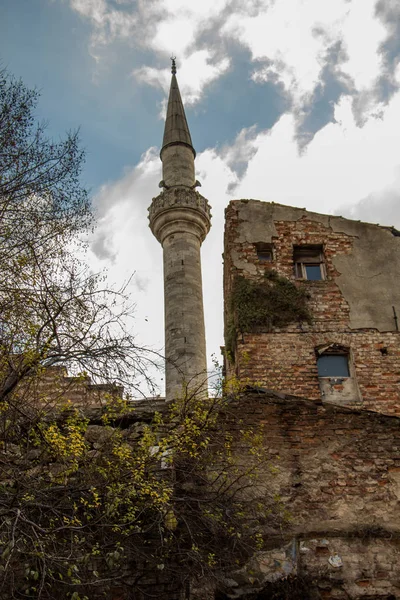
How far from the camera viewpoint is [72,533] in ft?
21.3

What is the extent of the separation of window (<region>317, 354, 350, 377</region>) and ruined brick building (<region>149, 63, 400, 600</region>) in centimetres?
2

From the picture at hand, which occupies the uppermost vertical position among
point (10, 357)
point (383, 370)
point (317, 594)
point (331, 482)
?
point (383, 370)

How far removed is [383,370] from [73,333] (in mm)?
7564

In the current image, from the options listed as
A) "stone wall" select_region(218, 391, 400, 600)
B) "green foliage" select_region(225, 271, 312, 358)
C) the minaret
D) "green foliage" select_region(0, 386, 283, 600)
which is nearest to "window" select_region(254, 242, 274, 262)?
"green foliage" select_region(225, 271, 312, 358)

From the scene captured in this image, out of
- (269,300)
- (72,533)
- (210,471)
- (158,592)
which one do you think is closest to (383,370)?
(269,300)

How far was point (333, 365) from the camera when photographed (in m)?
13.0

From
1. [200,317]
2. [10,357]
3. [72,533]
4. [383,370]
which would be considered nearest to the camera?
[72,533]

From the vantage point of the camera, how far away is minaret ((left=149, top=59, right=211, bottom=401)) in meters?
15.1

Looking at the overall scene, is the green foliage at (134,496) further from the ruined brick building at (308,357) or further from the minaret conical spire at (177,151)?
the minaret conical spire at (177,151)

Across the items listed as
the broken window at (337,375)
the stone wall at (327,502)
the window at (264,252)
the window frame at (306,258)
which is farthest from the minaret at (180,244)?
the stone wall at (327,502)

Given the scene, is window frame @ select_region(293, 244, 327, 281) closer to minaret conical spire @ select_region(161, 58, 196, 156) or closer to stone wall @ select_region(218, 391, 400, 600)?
minaret conical spire @ select_region(161, 58, 196, 156)

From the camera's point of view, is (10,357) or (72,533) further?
(10,357)

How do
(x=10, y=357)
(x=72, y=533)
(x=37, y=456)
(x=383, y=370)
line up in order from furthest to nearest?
(x=383, y=370) < (x=37, y=456) < (x=10, y=357) < (x=72, y=533)

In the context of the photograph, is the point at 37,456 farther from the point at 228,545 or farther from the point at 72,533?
the point at 228,545
